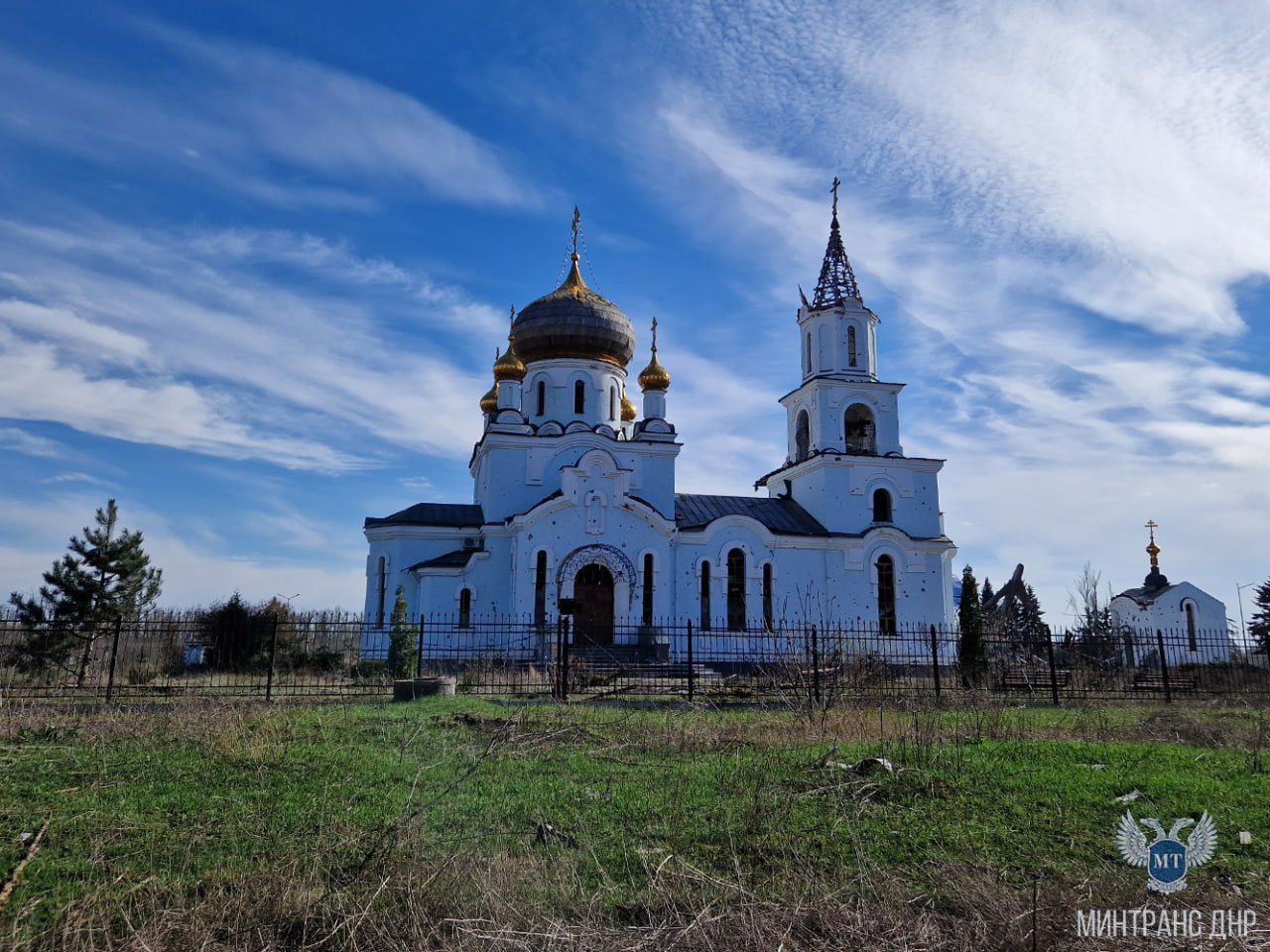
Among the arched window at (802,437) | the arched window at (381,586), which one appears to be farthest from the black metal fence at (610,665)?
the arched window at (802,437)

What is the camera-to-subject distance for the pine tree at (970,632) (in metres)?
20.8

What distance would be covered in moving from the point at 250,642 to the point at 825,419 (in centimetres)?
1792

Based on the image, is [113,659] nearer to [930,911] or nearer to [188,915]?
[188,915]

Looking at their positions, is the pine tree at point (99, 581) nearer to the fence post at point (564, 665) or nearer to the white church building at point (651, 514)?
the white church building at point (651, 514)

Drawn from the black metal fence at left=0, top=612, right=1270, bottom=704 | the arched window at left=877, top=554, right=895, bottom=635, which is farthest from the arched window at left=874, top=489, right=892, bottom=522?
the black metal fence at left=0, top=612, right=1270, bottom=704

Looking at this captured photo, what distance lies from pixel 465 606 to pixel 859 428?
13952 mm

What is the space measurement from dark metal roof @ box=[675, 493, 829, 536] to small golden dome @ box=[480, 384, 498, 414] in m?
6.63

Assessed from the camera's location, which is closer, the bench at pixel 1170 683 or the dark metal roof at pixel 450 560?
the bench at pixel 1170 683

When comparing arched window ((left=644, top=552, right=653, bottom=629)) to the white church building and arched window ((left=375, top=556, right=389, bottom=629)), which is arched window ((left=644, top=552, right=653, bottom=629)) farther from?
arched window ((left=375, top=556, right=389, bottom=629))

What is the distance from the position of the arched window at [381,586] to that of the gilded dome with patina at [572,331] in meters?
7.97

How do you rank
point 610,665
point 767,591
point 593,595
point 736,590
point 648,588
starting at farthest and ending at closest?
1. point 767,591
2. point 736,590
3. point 648,588
4. point 593,595
5. point 610,665

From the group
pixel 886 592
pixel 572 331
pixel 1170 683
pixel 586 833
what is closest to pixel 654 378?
pixel 572 331

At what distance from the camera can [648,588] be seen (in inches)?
1019

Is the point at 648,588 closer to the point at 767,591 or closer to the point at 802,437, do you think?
the point at 767,591
